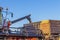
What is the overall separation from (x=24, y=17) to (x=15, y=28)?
6917 millimetres

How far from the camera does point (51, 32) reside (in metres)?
30.6

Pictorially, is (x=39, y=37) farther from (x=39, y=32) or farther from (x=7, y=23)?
(x=7, y=23)

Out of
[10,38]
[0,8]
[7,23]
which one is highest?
[0,8]

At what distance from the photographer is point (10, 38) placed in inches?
865

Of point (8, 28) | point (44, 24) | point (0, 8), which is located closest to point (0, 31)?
point (8, 28)

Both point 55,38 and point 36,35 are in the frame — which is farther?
point 55,38

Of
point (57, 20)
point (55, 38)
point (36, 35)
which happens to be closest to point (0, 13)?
point (36, 35)

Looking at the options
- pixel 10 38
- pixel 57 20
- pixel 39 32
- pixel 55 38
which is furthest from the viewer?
pixel 57 20

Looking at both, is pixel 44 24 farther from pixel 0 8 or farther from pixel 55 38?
pixel 0 8

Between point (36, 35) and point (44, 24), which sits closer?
point (36, 35)

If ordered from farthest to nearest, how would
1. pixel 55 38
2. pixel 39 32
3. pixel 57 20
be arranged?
pixel 57 20 < pixel 55 38 < pixel 39 32

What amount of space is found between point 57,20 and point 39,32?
8093mm

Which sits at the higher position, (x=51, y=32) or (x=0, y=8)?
(x=0, y=8)

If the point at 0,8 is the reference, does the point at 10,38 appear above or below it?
below
